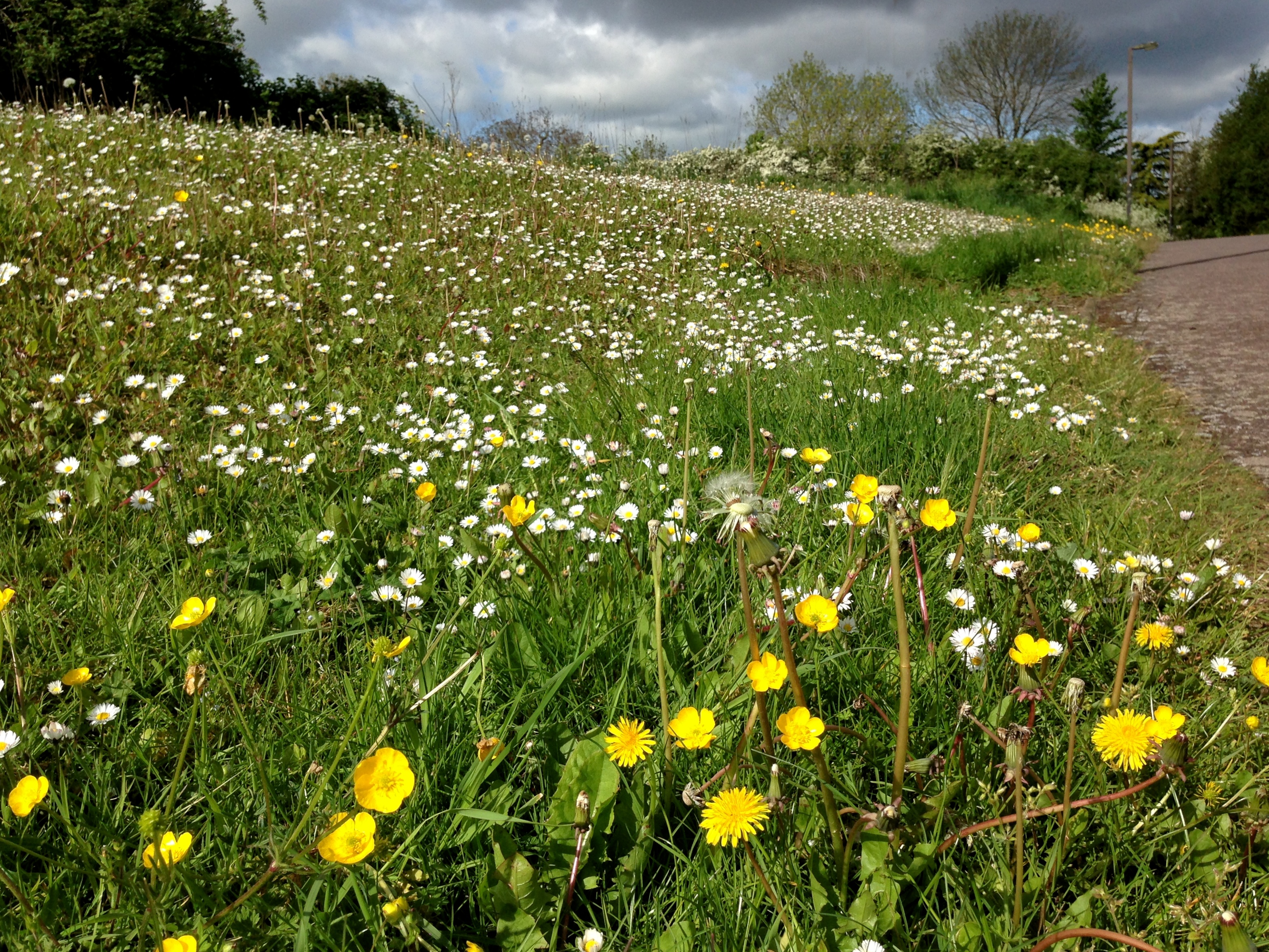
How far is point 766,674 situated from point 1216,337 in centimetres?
595

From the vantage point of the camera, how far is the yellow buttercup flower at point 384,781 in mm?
953

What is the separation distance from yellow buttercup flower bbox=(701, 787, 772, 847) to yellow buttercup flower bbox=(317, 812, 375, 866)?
437 mm

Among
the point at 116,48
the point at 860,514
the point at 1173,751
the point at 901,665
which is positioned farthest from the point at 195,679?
the point at 116,48

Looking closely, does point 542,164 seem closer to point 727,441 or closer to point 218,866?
point 727,441

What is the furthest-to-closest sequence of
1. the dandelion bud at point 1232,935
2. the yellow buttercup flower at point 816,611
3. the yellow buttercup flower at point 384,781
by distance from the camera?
the yellow buttercup flower at point 816,611, the yellow buttercup flower at point 384,781, the dandelion bud at point 1232,935

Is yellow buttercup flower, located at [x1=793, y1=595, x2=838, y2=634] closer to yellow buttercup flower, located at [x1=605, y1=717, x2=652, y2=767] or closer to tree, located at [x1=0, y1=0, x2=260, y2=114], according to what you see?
yellow buttercup flower, located at [x1=605, y1=717, x2=652, y2=767]

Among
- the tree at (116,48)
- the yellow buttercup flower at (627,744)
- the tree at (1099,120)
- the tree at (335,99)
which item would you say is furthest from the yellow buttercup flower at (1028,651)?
the tree at (1099,120)

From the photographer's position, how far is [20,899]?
102 cm

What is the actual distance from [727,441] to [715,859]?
188cm

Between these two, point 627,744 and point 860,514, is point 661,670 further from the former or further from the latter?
point 860,514

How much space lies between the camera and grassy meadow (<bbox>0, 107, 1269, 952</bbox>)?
1.12m

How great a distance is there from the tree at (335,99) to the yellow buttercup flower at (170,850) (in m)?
16.9

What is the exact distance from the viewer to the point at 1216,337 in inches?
211

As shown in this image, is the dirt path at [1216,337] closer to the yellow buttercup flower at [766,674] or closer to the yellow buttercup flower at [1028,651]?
the yellow buttercup flower at [1028,651]
